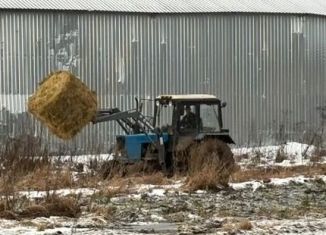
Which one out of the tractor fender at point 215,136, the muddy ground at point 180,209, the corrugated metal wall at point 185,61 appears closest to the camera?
the muddy ground at point 180,209

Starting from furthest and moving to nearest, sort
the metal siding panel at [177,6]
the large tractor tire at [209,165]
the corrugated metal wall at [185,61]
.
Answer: the metal siding panel at [177,6]
the corrugated metal wall at [185,61]
the large tractor tire at [209,165]

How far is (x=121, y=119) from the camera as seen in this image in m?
21.8

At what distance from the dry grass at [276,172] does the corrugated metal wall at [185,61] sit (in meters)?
6.52

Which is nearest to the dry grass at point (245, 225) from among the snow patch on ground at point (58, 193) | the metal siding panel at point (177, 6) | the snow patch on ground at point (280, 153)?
the snow patch on ground at point (58, 193)

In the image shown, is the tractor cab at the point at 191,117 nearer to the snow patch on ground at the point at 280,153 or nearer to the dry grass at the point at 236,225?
the snow patch on ground at the point at 280,153

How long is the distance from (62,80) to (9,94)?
745 cm

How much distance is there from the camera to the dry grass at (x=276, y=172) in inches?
818

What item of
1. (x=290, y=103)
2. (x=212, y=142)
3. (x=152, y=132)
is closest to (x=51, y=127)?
(x=152, y=132)

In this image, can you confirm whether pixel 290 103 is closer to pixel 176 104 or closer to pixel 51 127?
pixel 176 104

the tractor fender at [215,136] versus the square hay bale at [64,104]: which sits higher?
the square hay bale at [64,104]

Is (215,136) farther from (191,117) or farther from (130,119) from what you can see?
(130,119)

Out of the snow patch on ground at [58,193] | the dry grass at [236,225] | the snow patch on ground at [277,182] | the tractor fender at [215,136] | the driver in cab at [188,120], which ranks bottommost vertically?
the dry grass at [236,225]

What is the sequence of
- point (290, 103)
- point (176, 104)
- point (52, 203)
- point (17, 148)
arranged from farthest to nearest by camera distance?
point (290, 103), point (176, 104), point (17, 148), point (52, 203)

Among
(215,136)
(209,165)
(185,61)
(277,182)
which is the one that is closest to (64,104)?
(215,136)
